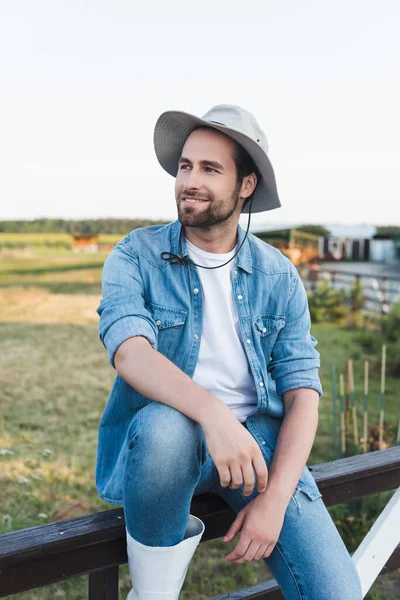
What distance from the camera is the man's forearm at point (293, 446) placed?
3.85 feet

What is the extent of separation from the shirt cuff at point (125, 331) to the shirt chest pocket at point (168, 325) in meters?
0.10

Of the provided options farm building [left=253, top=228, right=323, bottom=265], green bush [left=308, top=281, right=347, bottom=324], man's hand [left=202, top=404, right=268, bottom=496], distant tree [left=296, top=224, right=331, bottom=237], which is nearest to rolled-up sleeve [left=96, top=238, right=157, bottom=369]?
man's hand [left=202, top=404, right=268, bottom=496]

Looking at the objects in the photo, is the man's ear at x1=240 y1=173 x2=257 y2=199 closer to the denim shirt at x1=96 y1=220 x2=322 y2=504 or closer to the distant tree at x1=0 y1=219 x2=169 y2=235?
the denim shirt at x1=96 y1=220 x2=322 y2=504

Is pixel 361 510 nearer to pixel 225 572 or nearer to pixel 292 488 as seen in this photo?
pixel 225 572

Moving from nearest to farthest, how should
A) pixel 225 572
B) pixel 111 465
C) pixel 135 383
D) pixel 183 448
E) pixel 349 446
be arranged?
pixel 183 448 < pixel 135 383 < pixel 111 465 < pixel 225 572 < pixel 349 446

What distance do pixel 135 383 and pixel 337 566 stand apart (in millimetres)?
523

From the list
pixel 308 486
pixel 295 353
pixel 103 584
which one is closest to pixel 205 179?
pixel 295 353

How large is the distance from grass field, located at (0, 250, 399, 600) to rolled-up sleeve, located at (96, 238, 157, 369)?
6.33ft

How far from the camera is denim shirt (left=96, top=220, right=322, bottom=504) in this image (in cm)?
123

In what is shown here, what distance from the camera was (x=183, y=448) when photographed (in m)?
1.03

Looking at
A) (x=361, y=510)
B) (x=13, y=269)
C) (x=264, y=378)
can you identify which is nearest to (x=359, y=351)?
(x=361, y=510)

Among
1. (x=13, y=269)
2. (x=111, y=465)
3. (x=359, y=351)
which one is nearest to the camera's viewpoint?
(x=111, y=465)

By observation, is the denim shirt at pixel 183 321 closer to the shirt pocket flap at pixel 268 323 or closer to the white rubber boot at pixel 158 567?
the shirt pocket flap at pixel 268 323

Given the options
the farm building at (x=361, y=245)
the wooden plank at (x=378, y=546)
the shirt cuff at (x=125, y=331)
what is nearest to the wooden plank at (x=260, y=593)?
the wooden plank at (x=378, y=546)
